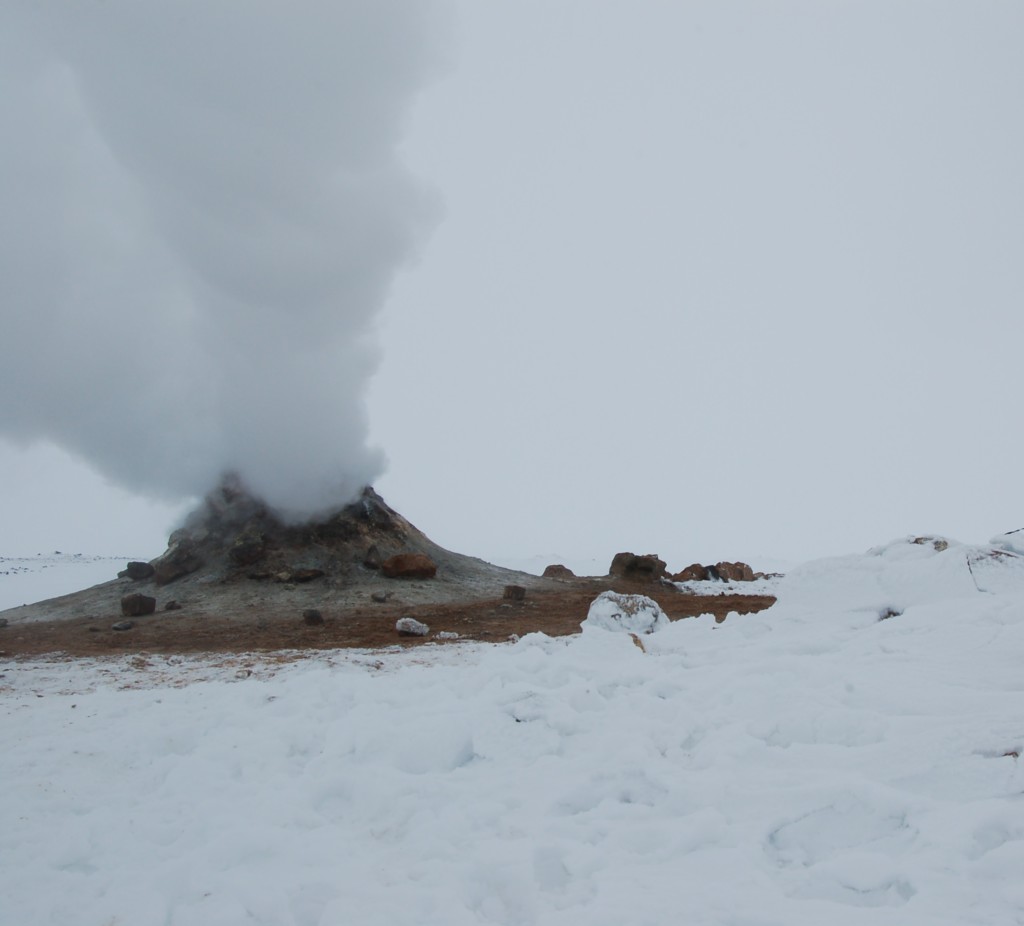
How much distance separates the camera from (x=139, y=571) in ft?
57.2

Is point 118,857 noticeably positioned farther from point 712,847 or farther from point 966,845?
point 966,845

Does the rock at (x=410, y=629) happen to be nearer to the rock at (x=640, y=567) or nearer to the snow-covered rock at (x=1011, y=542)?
the snow-covered rock at (x=1011, y=542)

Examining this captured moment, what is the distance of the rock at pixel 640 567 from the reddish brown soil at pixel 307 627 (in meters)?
3.79

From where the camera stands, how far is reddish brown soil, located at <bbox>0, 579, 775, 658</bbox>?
10656mm

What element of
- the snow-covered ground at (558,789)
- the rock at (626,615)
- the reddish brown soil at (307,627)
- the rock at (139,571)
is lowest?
the snow-covered ground at (558,789)

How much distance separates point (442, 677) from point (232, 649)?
4941 mm

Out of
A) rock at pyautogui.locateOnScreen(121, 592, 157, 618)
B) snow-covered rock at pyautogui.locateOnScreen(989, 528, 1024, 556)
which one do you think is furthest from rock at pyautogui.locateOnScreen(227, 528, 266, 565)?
snow-covered rock at pyautogui.locateOnScreen(989, 528, 1024, 556)

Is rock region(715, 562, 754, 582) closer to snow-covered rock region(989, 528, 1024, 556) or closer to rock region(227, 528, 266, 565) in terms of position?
snow-covered rock region(989, 528, 1024, 556)

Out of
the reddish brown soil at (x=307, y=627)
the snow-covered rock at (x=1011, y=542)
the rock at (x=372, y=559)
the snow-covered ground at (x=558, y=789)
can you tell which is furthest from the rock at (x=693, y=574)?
the snow-covered ground at (x=558, y=789)

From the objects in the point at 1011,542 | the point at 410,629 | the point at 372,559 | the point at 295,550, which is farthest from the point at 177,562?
the point at 1011,542

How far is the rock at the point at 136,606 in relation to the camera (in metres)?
14.0

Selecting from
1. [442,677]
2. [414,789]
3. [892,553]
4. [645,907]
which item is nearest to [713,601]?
[892,553]

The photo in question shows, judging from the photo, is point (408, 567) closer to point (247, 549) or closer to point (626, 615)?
point (247, 549)

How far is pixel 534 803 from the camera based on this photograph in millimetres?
4227
